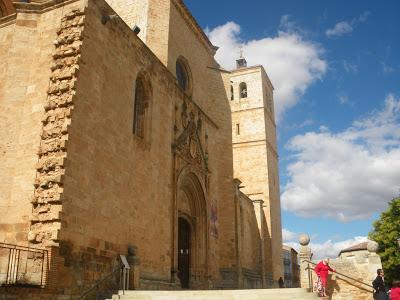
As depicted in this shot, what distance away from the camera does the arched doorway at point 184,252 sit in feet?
54.7

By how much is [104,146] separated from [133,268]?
3.40 m

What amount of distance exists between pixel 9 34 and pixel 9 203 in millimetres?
5222

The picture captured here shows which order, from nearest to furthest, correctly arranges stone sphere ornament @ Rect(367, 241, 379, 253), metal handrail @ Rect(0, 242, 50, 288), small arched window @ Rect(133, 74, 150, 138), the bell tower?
metal handrail @ Rect(0, 242, 50, 288), stone sphere ornament @ Rect(367, 241, 379, 253), small arched window @ Rect(133, 74, 150, 138), the bell tower

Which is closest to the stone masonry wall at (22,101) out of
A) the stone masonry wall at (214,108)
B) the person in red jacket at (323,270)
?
the stone masonry wall at (214,108)

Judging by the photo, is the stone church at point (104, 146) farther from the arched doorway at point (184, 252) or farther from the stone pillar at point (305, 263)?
the stone pillar at point (305, 263)

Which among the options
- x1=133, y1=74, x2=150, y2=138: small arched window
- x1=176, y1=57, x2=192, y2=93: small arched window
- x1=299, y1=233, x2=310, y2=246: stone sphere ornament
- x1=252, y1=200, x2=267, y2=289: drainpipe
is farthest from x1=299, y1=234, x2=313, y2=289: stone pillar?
x1=252, y1=200, x2=267, y2=289: drainpipe

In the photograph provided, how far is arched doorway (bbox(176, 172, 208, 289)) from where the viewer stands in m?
16.8

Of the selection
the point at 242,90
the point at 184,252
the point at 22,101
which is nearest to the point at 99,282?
the point at 22,101

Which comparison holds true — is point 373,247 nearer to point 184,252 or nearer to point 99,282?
point 184,252

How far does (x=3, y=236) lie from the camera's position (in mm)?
9945

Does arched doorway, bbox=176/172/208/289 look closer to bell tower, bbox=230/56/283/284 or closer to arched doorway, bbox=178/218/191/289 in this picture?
arched doorway, bbox=178/218/191/289

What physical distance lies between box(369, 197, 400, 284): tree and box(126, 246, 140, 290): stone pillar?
67.5ft

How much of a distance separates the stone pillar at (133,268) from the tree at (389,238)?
20581mm

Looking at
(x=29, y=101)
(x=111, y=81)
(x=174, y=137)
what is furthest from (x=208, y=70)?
(x=29, y=101)
